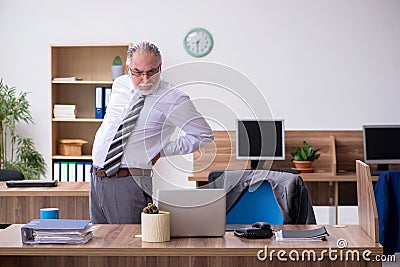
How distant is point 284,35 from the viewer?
6.49 m

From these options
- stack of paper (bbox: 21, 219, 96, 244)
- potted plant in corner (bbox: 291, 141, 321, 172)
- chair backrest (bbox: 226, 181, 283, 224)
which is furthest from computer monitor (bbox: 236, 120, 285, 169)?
stack of paper (bbox: 21, 219, 96, 244)

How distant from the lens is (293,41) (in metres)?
6.49

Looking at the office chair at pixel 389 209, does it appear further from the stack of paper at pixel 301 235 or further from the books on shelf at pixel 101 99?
the books on shelf at pixel 101 99

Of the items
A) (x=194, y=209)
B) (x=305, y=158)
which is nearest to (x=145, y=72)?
(x=194, y=209)

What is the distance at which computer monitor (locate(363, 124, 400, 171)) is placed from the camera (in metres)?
5.75

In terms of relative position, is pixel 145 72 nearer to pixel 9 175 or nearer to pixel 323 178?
pixel 9 175

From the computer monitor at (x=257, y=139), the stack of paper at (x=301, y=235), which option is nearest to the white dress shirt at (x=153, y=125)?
the stack of paper at (x=301, y=235)

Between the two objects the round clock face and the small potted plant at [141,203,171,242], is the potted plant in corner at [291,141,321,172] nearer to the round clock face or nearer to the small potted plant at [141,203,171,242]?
the round clock face

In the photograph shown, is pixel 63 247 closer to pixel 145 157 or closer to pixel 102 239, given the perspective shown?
pixel 102 239

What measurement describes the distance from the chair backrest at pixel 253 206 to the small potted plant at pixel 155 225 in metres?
0.99

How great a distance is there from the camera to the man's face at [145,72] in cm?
320

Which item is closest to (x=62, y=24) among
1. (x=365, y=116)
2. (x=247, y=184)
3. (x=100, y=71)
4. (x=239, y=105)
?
(x=100, y=71)

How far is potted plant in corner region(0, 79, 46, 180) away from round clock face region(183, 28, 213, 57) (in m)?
1.52

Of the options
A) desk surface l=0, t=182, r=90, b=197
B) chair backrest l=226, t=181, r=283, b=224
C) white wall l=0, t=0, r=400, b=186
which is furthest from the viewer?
white wall l=0, t=0, r=400, b=186
